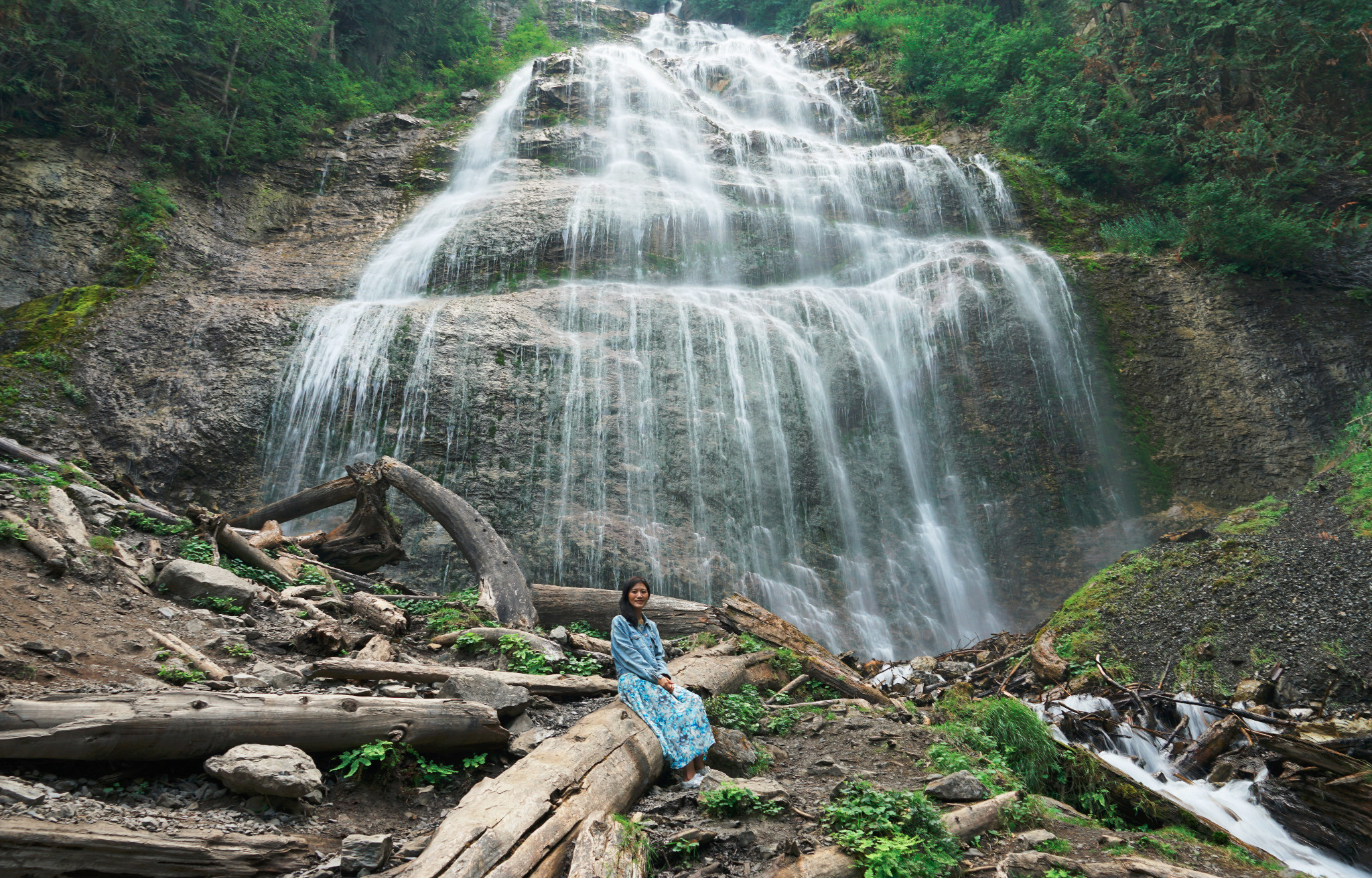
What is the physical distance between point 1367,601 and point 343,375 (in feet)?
49.8

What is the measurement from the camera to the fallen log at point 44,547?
17.3 feet

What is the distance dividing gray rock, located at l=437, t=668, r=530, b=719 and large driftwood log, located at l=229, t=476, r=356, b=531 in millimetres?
5417

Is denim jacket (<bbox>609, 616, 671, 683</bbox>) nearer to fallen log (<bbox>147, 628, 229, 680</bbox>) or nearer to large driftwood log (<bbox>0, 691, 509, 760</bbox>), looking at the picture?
large driftwood log (<bbox>0, 691, 509, 760</bbox>)

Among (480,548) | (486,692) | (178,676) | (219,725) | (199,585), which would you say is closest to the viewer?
(219,725)

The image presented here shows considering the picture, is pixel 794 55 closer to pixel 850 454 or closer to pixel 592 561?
pixel 850 454

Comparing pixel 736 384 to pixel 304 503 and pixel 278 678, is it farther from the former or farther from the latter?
pixel 278 678

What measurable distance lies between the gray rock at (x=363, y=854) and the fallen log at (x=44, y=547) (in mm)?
4489

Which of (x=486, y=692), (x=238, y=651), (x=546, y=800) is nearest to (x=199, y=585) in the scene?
(x=238, y=651)

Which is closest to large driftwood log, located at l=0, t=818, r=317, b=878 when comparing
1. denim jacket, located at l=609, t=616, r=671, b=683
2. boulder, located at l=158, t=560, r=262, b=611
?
denim jacket, located at l=609, t=616, r=671, b=683

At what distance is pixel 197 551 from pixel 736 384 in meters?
9.65

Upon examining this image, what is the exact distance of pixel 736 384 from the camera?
45.5ft

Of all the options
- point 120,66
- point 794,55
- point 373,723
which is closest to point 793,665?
point 373,723

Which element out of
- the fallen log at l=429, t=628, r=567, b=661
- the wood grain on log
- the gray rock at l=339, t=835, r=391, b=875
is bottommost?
the wood grain on log

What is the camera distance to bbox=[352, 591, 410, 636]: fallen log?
632cm
